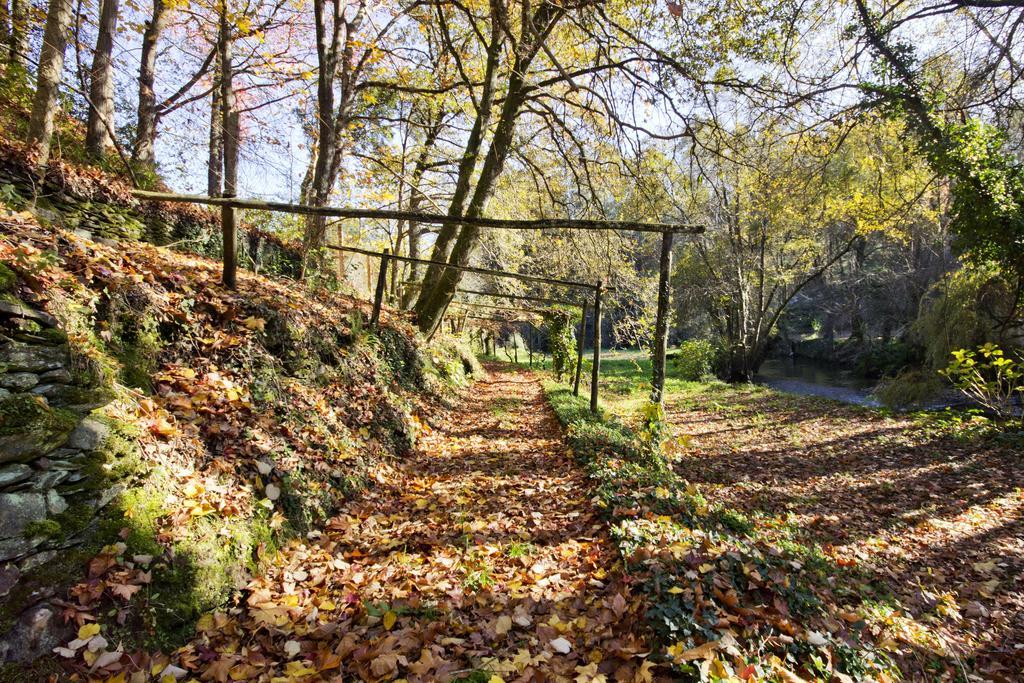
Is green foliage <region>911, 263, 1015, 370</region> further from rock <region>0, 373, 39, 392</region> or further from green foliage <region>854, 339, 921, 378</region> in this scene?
rock <region>0, 373, 39, 392</region>

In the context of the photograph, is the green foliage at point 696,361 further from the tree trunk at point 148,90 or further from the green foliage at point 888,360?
the tree trunk at point 148,90

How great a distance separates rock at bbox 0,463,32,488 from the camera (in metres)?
2.12

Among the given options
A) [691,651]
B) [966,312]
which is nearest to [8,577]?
[691,651]

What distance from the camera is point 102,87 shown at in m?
6.60

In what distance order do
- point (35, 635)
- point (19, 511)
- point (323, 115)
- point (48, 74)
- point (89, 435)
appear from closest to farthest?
point (35, 635) < point (19, 511) < point (89, 435) < point (48, 74) < point (323, 115)

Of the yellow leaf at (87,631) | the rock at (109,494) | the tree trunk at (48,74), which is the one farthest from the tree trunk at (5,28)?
the yellow leaf at (87,631)

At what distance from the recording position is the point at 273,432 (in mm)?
3881

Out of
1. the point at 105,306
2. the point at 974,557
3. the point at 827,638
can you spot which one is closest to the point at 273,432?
the point at 105,306

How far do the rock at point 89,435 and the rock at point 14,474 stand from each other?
0.25m

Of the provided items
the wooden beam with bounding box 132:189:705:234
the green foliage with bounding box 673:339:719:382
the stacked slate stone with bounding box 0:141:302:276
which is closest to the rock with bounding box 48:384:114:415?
the stacked slate stone with bounding box 0:141:302:276

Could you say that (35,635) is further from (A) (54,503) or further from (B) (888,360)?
(B) (888,360)

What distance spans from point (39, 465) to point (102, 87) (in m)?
7.20

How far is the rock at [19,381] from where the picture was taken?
2374 mm

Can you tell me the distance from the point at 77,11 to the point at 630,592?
760 centimetres
